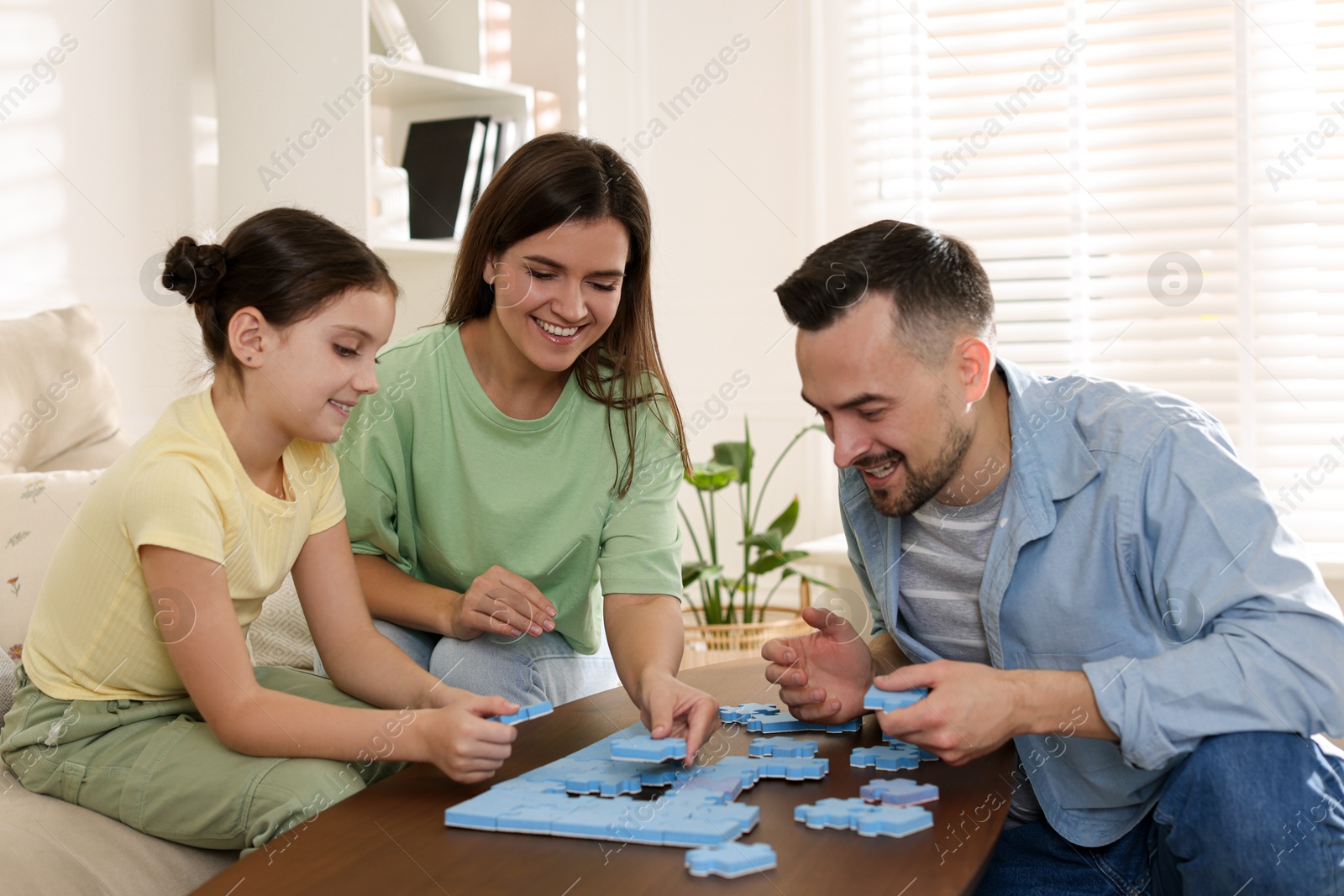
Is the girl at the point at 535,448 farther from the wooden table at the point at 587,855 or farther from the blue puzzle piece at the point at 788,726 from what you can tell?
the wooden table at the point at 587,855

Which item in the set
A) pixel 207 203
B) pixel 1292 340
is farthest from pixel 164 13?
pixel 1292 340

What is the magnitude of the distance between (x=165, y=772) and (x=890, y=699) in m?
0.98

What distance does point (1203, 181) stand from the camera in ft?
12.6

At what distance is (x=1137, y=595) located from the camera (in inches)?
63.1

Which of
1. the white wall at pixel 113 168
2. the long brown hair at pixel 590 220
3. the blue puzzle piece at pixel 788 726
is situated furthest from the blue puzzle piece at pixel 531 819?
the white wall at pixel 113 168

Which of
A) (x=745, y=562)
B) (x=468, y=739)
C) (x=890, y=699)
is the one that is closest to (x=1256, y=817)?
(x=890, y=699)

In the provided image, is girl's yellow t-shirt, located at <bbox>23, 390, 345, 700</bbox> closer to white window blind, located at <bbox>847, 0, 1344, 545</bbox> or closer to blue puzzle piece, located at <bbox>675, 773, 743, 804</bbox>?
blue puzzle piece, located at <bbox>675, 773, 743, 804</bbox>

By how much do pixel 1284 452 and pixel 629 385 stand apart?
269 cm

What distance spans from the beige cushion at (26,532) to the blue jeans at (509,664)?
527 millimetres

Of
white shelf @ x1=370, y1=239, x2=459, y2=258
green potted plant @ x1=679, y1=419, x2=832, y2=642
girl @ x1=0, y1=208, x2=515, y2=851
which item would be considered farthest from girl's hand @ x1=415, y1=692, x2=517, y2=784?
white shelf @ x1=370, y1=239, x2=459, y2=258

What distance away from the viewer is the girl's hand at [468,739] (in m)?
1.36

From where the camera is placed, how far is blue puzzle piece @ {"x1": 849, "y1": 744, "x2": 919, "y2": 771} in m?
1.43

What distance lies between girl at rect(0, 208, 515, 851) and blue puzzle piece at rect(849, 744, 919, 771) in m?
0.46

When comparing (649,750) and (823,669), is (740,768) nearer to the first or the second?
(649,750)
